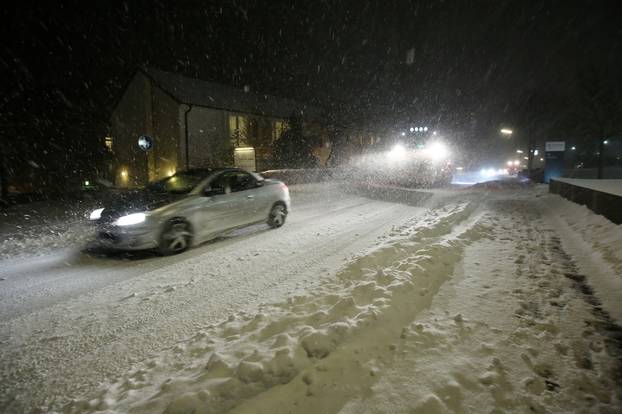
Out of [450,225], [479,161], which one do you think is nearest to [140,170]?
[450,225]

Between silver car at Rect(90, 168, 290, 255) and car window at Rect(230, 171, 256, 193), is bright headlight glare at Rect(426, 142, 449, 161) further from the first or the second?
car window at Rect(230, 171, 256, 193)

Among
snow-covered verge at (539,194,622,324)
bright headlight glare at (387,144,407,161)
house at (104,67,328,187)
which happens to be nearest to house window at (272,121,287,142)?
house at (104,67,328,187)

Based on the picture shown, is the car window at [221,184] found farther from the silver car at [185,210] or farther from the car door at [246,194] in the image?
the car door at [246,194]

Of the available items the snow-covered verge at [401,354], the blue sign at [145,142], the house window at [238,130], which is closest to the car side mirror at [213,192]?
the snow-covered verge at [401,354]

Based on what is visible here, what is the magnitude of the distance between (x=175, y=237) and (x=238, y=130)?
80.8ft

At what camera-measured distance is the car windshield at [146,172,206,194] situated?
7.04 meters

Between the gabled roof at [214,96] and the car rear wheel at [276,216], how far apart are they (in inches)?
824

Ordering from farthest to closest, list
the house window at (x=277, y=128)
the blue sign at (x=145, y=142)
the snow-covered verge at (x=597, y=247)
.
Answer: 1. the house window at (x=277, y=128)
2. the blue sign at (x=145, y=142)
3. the snow-covered verge at (x=597, y=247)

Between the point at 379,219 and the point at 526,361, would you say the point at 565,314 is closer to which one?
the point at 526,361

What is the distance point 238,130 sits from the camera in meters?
29.6

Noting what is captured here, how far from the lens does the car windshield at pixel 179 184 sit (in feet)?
23.1

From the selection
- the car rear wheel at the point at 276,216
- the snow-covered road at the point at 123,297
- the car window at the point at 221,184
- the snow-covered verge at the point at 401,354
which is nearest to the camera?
the snow-covered verge at the point at 401,354

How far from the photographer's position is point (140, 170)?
2817cm

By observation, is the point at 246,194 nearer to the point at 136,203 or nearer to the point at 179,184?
the point at 179,184
